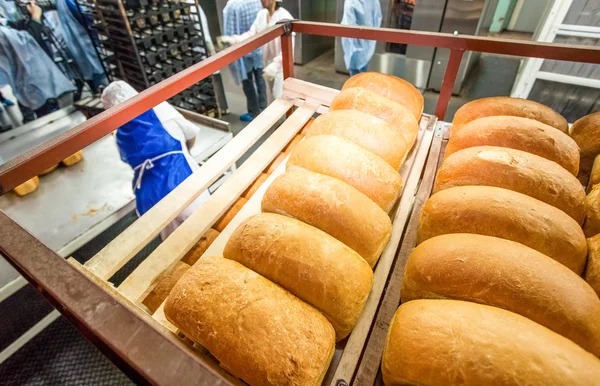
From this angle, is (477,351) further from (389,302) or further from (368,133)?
(368,133)

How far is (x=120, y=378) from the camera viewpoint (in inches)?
78.6

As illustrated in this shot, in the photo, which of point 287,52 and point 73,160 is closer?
point 287,52

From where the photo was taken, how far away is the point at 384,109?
1.60 meters

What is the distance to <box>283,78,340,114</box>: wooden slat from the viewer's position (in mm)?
2062

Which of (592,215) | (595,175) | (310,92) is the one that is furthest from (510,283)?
(310,92)

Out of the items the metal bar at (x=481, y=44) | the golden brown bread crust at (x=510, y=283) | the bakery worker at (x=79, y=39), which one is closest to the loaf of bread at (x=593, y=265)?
the golden brown bread crust at (x=510, y=283)

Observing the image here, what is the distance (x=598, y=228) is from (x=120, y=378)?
8.93 ft

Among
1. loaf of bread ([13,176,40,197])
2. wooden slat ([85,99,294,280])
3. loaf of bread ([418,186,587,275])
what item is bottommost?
loaf of bread ([13,176,40,197])

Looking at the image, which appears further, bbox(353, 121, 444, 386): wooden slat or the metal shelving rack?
the metal shelving rack

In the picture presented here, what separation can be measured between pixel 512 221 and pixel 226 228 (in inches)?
43.7

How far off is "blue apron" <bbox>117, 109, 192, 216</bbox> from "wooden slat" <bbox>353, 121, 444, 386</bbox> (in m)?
1.70

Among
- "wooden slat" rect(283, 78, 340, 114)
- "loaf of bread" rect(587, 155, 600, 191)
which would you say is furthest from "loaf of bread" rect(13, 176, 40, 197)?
"loaf of bread" rect(587, 155, 600, 191)

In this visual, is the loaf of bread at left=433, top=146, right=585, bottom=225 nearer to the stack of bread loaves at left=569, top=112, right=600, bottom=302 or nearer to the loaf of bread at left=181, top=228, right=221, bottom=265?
the stack of bread loaves at left=569, top=112, right=600, bottom=302

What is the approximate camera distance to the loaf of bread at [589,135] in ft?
4.66
